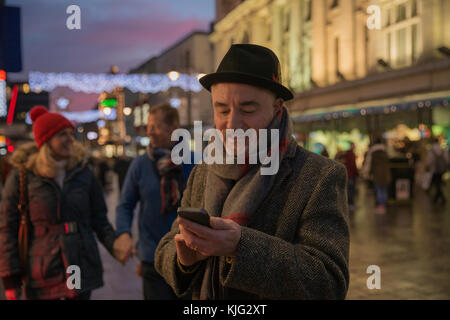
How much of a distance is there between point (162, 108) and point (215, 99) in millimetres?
2294

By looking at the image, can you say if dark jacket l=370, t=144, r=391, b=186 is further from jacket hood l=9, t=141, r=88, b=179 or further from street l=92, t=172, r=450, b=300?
jacket hood l=9, t=141, r=88, b=179

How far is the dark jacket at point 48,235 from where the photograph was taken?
3.27 m

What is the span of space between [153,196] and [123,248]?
49 centimetres

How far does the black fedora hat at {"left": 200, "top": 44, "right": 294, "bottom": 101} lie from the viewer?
65.1 inches

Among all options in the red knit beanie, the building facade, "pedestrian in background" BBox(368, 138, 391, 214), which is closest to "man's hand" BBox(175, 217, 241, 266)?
the red knit beanie

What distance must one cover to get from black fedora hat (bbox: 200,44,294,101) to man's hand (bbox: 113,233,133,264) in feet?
6.75

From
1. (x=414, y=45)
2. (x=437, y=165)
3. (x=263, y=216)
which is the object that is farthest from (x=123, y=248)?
(x=414, y=45)

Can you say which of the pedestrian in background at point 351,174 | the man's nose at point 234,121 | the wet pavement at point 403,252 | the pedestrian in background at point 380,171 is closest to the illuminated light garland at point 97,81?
the pedestrian in background at point 351,174

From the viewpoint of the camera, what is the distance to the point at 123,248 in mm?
3488

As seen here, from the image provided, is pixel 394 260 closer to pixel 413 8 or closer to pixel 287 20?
pixel 413 8

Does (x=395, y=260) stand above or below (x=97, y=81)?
below

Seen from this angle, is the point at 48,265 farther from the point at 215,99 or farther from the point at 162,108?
the point at 215,99

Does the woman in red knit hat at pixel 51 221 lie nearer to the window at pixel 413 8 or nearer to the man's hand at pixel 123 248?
the man's hand at pixel 123 248

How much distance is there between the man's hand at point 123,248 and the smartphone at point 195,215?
2.28 metres
